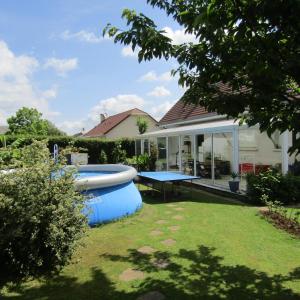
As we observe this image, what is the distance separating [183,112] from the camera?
24906 millimetres

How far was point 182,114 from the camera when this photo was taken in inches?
976

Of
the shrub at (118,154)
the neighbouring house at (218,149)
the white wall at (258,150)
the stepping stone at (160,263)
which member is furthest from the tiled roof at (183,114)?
the stepping stone at (160,263)

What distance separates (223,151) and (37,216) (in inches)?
469

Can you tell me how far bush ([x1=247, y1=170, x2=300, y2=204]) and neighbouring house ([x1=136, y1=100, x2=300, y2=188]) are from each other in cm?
100

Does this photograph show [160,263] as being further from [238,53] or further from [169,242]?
[238,53]

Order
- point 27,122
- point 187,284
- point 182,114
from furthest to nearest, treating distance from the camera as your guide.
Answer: point 27,122, point 182,114, point 187,284

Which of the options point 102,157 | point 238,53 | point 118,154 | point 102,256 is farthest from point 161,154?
point 238,53

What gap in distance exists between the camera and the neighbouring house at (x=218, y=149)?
14055 millimetres

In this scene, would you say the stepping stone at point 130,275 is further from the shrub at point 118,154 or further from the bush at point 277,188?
the shrub at point 118,154

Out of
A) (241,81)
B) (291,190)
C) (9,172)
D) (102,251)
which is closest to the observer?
(241,81)

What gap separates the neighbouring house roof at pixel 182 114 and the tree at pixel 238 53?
16.0 m

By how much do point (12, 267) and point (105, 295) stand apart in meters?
2.05

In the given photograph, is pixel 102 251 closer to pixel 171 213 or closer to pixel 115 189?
pixel 115 189

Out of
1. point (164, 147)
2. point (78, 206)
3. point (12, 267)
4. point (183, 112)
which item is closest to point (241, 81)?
point (78, 206)
